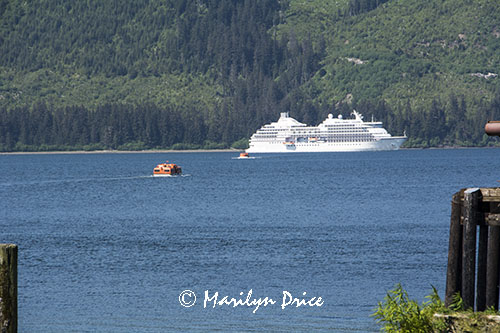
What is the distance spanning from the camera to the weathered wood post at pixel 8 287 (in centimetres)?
1202

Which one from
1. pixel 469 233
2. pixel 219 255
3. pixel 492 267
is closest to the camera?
pixel 469 233

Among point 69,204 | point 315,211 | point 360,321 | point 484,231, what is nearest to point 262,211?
point 315,211

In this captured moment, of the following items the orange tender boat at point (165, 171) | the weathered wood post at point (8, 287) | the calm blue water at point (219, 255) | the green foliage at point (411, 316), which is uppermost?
Result: the weathered wood post at point (8, 287)

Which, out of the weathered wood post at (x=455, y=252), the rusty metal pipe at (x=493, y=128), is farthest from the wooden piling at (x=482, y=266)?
the rusty metal pipe at (x=493, y=128)

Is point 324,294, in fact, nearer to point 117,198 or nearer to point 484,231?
point 484,231

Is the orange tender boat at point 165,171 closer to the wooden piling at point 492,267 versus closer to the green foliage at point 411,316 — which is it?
the green foliage at point 411,316

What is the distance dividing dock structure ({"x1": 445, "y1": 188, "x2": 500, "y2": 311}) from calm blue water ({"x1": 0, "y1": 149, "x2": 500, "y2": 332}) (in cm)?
996

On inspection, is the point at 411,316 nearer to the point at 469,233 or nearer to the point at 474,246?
the point at 474,246

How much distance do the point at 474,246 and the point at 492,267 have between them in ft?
2.04

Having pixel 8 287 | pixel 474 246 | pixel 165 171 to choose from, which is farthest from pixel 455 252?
pixel 165 171

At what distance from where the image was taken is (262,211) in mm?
63125

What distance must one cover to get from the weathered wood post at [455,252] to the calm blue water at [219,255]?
32.8 feet

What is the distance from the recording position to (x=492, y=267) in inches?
531

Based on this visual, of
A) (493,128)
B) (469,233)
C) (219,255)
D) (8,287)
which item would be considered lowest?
(219,255)
